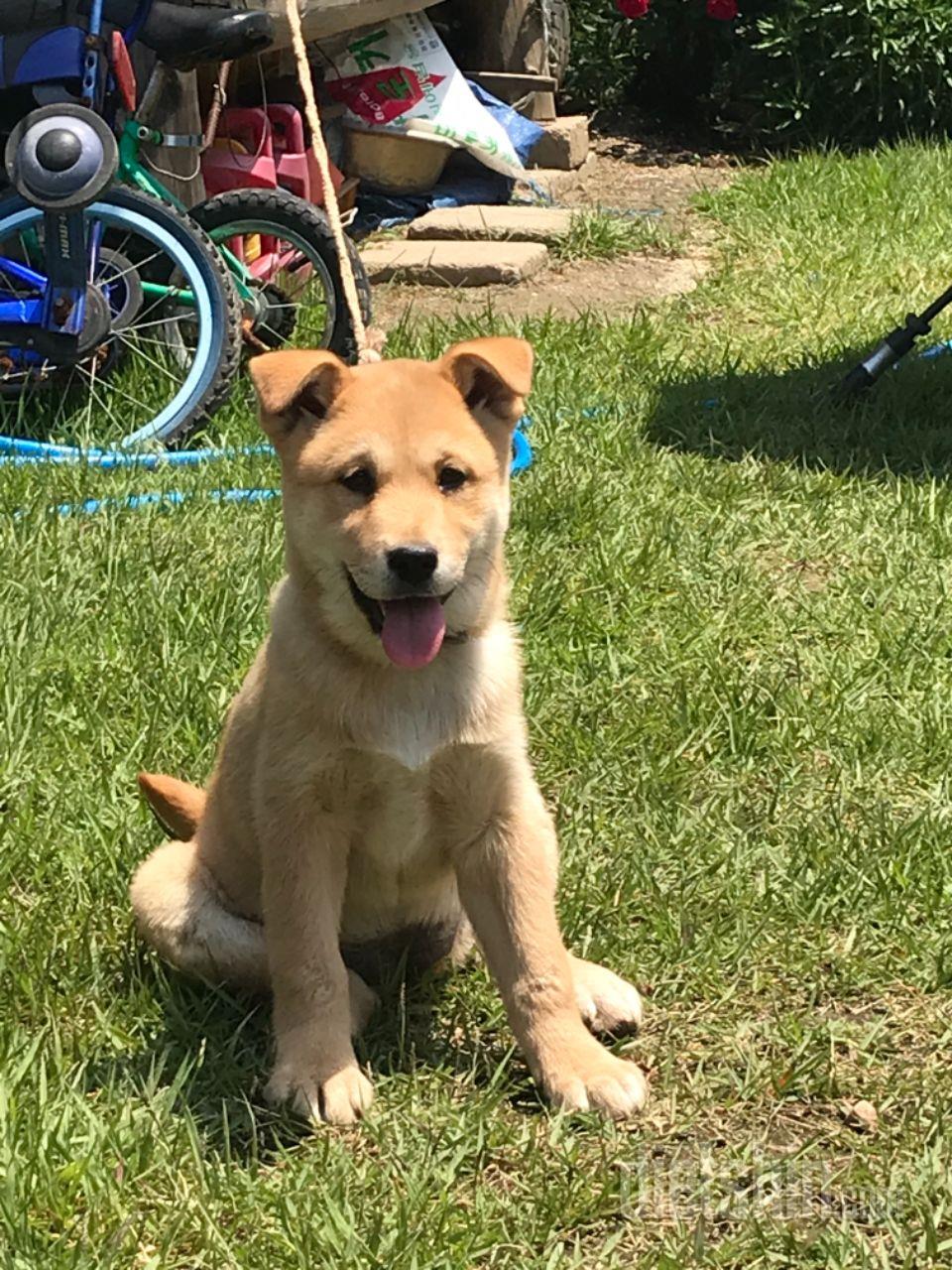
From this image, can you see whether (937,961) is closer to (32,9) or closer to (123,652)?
(123,652)

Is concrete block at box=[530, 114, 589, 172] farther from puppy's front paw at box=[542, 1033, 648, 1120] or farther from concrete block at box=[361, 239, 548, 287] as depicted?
puppy's front paw at box=[542, 1033, 648, 1120]

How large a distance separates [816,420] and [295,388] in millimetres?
3187

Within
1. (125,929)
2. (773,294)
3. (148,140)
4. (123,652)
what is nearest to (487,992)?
(125,929)

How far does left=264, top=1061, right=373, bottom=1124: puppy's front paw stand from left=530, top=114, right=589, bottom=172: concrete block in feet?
25.9

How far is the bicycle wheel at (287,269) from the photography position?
5.13m

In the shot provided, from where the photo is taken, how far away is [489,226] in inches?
302

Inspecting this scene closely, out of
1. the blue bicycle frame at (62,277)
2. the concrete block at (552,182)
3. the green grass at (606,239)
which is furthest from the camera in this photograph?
the concrete block at (552,182)

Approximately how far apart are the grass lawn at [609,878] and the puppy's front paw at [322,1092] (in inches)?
1.2

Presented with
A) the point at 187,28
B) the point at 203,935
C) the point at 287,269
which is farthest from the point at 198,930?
the point at 287,269

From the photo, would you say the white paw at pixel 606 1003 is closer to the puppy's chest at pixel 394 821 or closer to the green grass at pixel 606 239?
the puppy's chest at pixel 394 821

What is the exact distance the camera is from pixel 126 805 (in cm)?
306

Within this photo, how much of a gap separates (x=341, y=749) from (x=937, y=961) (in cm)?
110

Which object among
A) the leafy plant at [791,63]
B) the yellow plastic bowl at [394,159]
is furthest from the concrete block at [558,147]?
the leafy plant at [791,63]

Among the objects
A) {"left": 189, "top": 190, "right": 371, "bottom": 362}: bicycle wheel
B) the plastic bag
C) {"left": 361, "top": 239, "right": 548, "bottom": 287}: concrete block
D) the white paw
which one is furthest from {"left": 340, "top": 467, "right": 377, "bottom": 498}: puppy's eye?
the plastic bag
